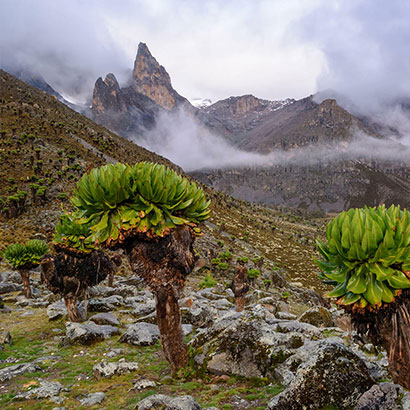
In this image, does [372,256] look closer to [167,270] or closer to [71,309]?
[167,270]

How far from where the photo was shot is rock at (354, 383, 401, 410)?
13.4ft

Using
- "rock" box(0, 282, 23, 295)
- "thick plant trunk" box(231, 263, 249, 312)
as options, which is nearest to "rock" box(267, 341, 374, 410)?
"thick plant trunk" box(231, 263, 249, 312)

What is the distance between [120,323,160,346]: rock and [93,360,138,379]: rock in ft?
7.00

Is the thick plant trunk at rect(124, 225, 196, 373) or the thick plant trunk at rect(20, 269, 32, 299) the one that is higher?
the thick plant trunk at rect(124, 225, 196, 373)

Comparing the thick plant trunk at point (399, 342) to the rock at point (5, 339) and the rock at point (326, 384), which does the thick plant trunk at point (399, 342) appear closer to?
the rock at point (326, 384)

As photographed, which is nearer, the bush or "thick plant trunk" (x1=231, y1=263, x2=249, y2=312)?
the bush

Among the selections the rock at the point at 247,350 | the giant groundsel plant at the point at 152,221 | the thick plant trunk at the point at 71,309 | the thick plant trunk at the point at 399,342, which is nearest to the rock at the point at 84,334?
the thick plant trunk at the point at 71,309

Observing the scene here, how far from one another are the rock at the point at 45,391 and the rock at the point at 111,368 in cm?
90

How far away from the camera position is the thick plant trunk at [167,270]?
6.86 metres

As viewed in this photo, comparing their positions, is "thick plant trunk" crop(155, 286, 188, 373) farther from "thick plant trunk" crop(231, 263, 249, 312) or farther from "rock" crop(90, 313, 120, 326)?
"thick plant trunk" crop(231, 263, 249, 312)

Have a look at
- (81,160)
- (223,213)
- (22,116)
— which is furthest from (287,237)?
(22,116)

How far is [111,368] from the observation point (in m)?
7.44

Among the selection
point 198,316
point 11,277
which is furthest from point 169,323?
point 11,277

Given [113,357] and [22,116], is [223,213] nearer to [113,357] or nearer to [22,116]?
[22,116]
